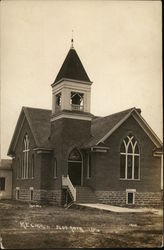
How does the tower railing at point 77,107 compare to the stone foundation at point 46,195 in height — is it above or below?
above

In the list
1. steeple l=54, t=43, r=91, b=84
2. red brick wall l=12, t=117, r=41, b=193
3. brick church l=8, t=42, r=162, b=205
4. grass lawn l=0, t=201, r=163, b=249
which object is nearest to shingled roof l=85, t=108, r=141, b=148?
brick church l=8, t=42, r=162, b=205

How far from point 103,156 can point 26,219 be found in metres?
6.89

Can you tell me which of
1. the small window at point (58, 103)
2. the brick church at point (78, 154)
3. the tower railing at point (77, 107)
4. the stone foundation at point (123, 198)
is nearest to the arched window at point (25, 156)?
the brick church at point (78, 154)

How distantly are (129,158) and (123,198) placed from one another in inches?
67.1

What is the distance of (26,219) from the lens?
12609mm

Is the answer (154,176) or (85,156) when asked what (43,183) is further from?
(154,176)

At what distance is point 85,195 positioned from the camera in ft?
60.5

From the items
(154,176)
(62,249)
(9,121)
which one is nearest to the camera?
(62,249)

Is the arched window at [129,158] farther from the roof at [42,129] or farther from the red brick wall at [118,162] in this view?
the roof at [42,129]

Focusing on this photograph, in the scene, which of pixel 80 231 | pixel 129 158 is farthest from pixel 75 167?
pixel 80 231

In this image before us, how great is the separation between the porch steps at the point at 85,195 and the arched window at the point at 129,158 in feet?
5.10

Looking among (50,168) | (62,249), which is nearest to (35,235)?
(62,249)

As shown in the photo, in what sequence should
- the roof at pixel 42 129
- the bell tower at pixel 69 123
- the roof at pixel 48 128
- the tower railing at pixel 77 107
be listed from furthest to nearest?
the roof at pixel 42 129, the tower railing at pixel 77 107, the bell tower at pixel 69 123, the roof at pixel 48 128

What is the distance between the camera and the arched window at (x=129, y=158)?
57.1 ft
